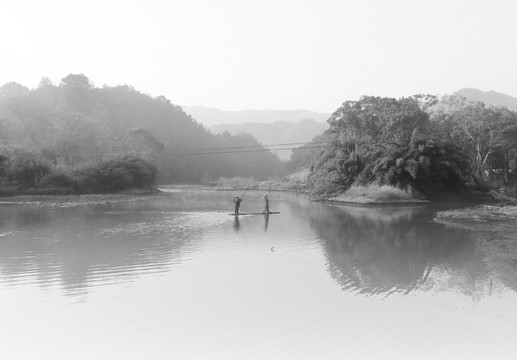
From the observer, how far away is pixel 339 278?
12.8 metres

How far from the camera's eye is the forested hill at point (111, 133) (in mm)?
61444

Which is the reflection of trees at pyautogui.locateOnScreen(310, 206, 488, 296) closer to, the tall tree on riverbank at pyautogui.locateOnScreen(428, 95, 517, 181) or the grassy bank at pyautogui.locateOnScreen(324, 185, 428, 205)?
the grassy bank at pyautogui.locateOnScreen(324, 185, 428, 205)

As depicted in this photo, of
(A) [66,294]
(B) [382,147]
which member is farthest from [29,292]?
(B) [382,147]

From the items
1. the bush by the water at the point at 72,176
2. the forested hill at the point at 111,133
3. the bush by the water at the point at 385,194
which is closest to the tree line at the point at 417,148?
the bush by the water at the point at 385,194

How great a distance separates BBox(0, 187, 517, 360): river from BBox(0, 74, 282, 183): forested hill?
39205 mm

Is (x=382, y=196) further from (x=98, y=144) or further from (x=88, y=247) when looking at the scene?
(x=98, y=144)

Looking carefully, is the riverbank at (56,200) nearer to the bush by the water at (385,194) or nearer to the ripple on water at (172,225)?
the ripple on water at (172,225)

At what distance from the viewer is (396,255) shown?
53.1 feet

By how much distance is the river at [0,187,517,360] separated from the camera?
7910mm

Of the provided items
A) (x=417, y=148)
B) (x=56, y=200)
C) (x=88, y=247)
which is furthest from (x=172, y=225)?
(x=417, y=148)

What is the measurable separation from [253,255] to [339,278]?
163 inches

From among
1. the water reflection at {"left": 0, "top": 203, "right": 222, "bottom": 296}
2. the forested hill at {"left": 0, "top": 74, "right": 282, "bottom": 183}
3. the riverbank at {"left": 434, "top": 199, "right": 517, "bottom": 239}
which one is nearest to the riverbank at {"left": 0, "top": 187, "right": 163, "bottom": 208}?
the forested hill at {"left": 0, "top": 74, "right": 282, "bottom": 183}

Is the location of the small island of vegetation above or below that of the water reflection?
above

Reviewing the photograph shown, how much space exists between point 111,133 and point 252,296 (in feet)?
218
